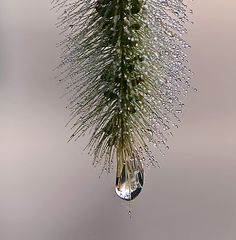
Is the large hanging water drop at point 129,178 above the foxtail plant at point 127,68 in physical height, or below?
below

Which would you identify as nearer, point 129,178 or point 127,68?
point 127,68

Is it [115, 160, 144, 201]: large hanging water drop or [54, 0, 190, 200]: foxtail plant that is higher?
[54, 0, 190, 200]: foxtail plant
